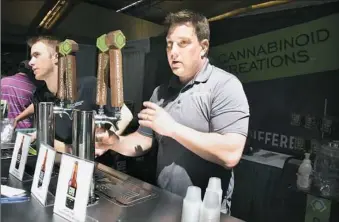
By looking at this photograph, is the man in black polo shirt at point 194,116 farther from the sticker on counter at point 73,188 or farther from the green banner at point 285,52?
the sticker on counter at point 73,188

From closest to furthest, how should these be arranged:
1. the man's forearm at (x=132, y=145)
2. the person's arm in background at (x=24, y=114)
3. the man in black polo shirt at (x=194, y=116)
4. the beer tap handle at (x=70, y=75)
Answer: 1. the man in black polo shirt at (x=194, y=116)
2. the man's forearm at (x=132, y=145)
3. the beer tap handle at (x=70, y=75)
4. the person's arm in background at (x=24, y=114)

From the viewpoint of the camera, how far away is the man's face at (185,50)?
129 centimetres

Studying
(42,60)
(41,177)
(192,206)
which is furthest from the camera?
(42,60)

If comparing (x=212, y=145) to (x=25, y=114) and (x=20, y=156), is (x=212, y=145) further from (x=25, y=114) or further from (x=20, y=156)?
(x=25, y=114)

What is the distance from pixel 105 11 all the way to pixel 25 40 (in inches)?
20.8

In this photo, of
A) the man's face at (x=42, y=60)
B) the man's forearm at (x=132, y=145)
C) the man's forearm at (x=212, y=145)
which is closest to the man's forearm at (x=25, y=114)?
the man's face at (x=42, y=60)

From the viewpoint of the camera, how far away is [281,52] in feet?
3.99

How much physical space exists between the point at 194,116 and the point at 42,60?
3.19 ft

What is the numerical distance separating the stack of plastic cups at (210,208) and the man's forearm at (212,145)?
0.86 feet

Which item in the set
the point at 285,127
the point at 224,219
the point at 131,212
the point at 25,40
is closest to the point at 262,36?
the point at 285,127

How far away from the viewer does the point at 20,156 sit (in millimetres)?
1333

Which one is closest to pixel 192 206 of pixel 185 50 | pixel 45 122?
pixel 185 50

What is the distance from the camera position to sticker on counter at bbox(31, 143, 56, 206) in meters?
1.07

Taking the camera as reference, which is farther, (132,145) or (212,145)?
(132,145)
